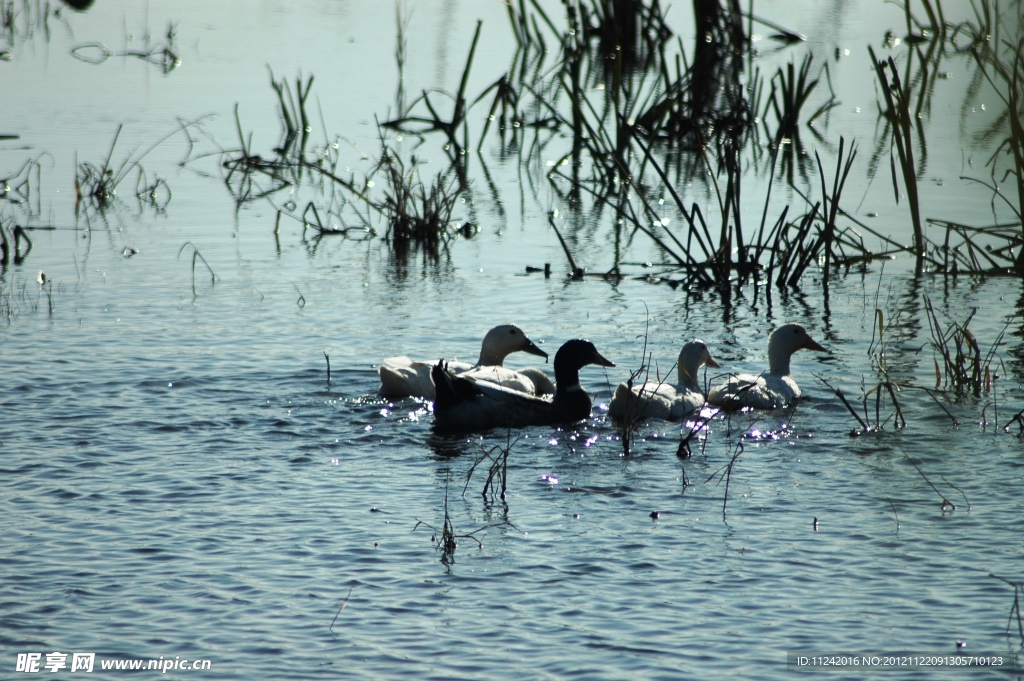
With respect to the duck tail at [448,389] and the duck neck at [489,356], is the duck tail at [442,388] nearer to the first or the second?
the duck tail at [448,389]

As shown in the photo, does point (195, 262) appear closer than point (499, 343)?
No

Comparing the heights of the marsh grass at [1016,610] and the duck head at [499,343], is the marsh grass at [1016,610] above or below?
below

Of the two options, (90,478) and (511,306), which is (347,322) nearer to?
(511,306)

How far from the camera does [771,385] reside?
8844mm

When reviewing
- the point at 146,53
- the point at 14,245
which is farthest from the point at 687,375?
the point at 146,53

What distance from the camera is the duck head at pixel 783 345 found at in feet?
30.5

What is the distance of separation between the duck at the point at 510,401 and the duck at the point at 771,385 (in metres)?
0.89

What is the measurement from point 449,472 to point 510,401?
1335 millimetres

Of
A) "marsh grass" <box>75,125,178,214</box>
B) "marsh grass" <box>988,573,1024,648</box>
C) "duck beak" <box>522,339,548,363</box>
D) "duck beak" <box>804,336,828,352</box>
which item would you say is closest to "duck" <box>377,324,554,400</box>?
"duck beak" <box>522,339,548,363</box>

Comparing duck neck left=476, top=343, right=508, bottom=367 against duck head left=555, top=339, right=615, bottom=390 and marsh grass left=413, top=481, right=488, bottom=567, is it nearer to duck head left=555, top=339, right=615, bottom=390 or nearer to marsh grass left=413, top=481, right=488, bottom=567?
duck head left=555, top=339, right=615, bottom=390

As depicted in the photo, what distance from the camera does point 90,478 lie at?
23.3ft

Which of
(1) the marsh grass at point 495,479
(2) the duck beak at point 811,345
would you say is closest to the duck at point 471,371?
(1) the marsh grass at point 495,479

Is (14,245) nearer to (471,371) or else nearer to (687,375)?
(471,371)

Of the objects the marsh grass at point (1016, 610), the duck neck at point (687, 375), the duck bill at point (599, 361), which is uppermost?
the duck bill at point (599, 361)
